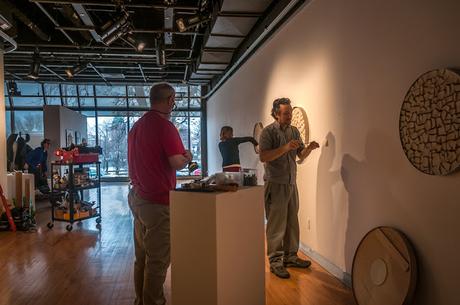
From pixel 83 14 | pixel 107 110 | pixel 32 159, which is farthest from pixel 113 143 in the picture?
pixel 83 14

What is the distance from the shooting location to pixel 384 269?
2570 mm

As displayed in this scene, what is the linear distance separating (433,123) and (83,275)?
3339 mm

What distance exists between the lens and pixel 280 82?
17.2 ft

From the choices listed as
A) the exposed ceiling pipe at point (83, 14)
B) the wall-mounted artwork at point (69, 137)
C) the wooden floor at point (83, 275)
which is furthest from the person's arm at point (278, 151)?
the wall-mounted artwork at point (69, 137)

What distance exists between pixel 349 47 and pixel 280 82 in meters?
1.94

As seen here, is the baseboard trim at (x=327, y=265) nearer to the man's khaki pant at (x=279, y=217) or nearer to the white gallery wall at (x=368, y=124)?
the white gallery wall at (x=368, y=124)

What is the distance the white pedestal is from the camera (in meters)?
2.05

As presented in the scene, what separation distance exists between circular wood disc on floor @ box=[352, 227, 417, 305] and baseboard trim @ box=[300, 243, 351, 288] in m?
0.42

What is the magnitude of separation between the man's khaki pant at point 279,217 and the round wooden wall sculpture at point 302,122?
810mm

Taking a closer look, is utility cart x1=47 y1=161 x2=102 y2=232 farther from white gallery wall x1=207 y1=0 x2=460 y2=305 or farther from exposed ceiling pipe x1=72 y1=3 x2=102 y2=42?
white gallery wall x1=207 y1=0 x2=460 y2=305

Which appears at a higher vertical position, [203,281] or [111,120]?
[111,120]

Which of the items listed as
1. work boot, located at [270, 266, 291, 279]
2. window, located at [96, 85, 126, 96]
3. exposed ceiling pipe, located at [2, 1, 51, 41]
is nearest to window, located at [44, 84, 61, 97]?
window, located at [96, 85, 126, 96]

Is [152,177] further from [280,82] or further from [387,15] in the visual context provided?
[280,82]

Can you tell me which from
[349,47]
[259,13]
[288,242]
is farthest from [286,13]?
[288,242]
